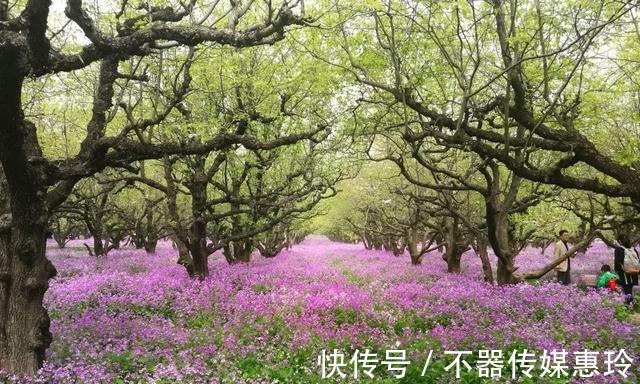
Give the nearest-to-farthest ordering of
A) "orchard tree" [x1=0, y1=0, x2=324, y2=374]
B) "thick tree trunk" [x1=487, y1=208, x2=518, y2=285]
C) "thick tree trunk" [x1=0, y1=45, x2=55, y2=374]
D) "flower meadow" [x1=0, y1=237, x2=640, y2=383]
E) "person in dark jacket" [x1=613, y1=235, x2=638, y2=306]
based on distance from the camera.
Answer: "orchard tree" [x1=0, y1=0, x2=324, y2=374] → "thick tree trunk" [x1=0, y1=45, x2=55, y2=374] → "flower meadow" [x1=0, y1=237, x2=640, y2=383] → "thick tree trunk" [x1=487, y1=208, x2=518, y2=285] → "person in dark jacket" [x1=613, y1=235, x2=638, y2=306]

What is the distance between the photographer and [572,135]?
8.63 metres

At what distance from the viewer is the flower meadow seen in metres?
8.90

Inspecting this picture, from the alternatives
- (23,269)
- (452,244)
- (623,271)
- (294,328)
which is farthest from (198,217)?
(623,271)

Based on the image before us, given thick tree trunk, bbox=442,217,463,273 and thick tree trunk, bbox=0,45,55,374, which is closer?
thick tree trunk, bbox=0,45,55,374

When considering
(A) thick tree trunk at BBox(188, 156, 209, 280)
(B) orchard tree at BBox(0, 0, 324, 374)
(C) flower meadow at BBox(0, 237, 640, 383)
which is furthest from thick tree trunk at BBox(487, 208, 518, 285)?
(A) thick tree trunk at BBox(188, 156, 209, 280)

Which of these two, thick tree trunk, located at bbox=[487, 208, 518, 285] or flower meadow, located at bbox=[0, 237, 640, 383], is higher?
thick tree trunk, located at bbox=[487, 208, 518, 285]

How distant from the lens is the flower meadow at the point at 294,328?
890 centimetres

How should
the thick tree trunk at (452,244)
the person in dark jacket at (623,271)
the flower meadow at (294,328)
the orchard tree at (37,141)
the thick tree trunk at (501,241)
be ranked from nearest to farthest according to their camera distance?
the orchard tree at (37,141), the flower meadow at (294,328), the thick tree trunk at (501,241), the person in dark jacket at (623,271), the thick tree trunk at (452,244)

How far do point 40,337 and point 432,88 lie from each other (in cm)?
1191

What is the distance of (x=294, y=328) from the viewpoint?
11961 millimetres

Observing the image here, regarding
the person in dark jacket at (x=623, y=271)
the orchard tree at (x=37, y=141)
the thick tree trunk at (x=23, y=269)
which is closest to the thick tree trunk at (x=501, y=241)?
the person in dark jacket at (x=623, y=271)

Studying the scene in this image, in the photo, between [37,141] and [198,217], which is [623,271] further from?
[37,141]

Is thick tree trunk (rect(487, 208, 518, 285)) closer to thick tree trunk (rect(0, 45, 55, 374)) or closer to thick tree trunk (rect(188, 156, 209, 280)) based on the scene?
thick tree trunk (rect(188, 156, 209, 280))

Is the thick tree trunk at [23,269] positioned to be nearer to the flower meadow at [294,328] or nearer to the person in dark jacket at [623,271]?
the flower meadow at [294,328]
